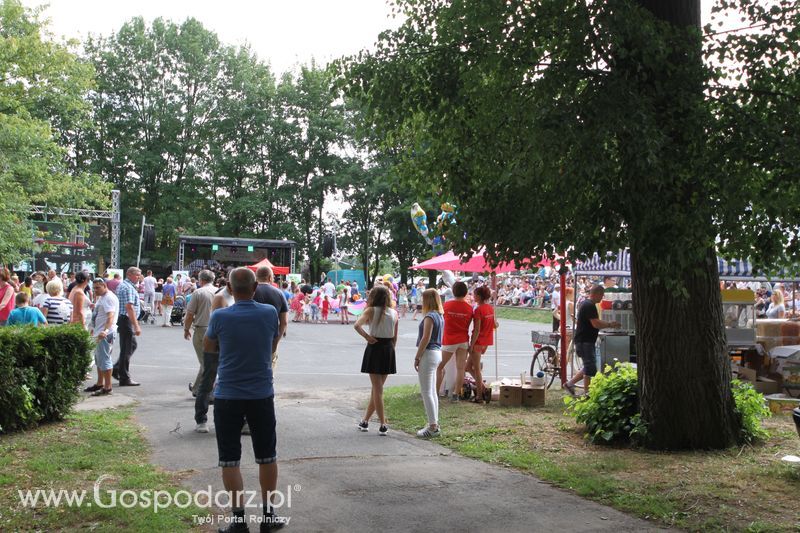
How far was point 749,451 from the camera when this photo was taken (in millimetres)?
7734

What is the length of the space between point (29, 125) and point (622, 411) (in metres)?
25.3

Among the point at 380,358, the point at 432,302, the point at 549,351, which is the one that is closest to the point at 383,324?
the point at 380,358

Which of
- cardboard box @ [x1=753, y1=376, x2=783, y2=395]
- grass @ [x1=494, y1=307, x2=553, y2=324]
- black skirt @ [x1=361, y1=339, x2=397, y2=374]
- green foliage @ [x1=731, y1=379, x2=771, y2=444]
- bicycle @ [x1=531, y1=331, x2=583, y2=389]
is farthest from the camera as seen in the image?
grass @ [x1=494, y1=307, x2=553, y2=324]

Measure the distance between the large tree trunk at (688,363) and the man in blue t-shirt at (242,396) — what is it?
4.23 m

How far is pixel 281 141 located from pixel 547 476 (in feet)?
165

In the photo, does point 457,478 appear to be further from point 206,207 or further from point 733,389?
point 206,207

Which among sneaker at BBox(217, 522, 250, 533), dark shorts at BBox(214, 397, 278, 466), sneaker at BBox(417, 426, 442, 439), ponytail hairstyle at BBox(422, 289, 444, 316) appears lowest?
sneaker at BBox(417, 426, 442, 439)

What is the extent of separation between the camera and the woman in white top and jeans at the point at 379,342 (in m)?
8.57

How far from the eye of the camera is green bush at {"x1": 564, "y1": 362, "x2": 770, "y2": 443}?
319 inches

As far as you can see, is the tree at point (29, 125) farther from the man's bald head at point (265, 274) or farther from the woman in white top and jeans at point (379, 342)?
the woman in white top and jeans at point (379, 342)

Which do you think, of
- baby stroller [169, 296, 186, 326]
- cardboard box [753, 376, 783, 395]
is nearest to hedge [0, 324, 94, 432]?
cardboard box [753, 376, 783, 395]

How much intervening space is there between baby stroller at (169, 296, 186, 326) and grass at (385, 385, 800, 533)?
1751 centimetres

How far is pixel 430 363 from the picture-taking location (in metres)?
8.88

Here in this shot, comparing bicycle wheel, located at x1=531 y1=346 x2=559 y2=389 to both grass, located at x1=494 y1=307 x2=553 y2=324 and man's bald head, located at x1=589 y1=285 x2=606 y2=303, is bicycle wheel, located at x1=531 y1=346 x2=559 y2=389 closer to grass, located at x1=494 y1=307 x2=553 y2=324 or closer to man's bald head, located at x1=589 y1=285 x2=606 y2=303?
man's bald head, located at x1=589 y1=285 x2=606 y2=303
